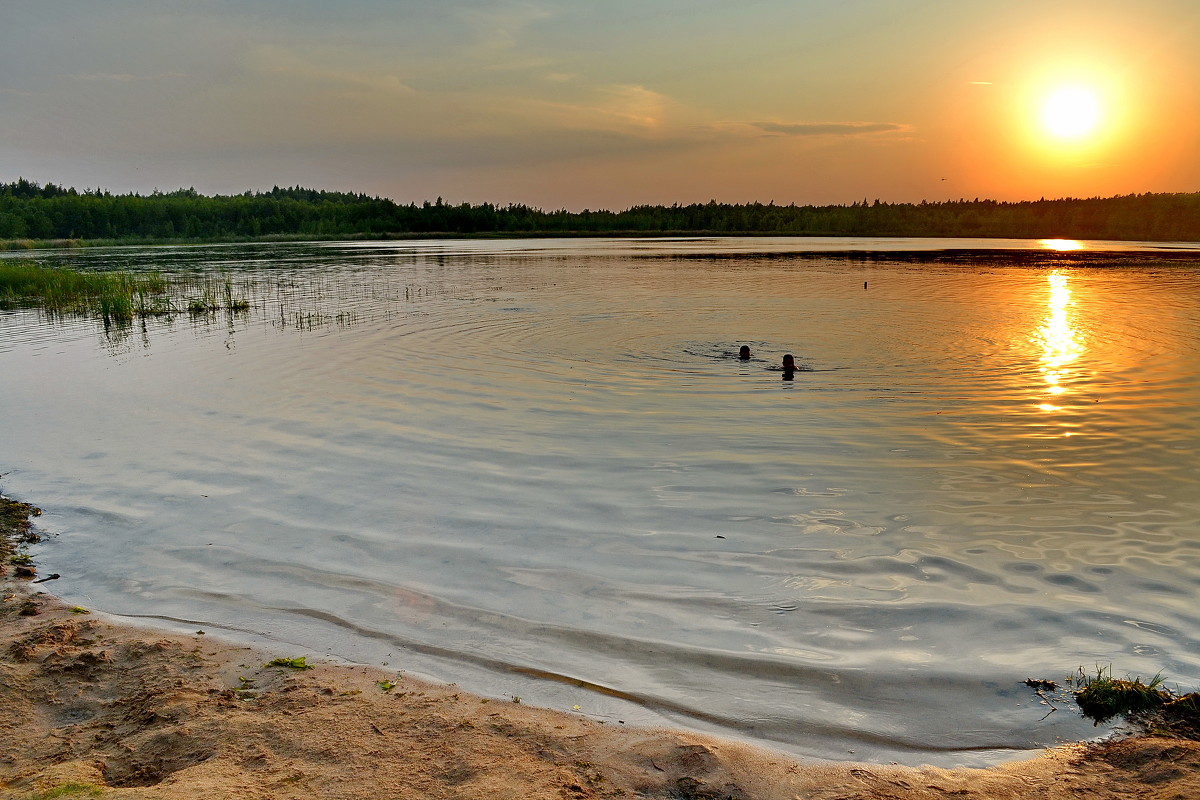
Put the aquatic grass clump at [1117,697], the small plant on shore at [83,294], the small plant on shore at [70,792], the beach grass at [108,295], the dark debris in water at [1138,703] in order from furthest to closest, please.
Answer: the beach grass at [108,295] < the small plant on shore at [83,294] < the aquatic grass clump at [1117,697] < the dark debris in water at [1138,703] < the small plant on shore at [70,792]

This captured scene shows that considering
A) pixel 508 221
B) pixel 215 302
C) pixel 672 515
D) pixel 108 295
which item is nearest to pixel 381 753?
pixel 672 515

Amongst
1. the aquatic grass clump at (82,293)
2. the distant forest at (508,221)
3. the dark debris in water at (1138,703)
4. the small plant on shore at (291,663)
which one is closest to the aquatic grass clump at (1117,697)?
the dark debris in water at (1138,703)

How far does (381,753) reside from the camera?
14.4 ft

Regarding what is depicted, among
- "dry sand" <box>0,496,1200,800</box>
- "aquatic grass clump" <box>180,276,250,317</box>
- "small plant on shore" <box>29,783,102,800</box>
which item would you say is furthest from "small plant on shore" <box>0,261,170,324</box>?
"small plant on shore" <box>29,783,102,800</box>

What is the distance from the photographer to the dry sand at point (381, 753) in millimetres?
4059

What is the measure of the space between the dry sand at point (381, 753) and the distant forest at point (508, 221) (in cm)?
16366

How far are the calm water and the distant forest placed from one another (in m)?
152

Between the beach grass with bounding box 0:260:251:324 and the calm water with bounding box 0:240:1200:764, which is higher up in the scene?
the beach grass with bounding box 0:260:251:324

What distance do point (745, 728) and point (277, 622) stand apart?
12.9 ft

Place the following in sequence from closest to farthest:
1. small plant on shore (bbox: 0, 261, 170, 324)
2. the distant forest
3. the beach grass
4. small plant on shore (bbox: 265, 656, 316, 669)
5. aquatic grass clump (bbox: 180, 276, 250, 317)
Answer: small plant on shore (bbox: 265, 656, 316, 669) → small plant on shore (bbox: 0, 261, 170, 324) → the beach grass → aquatic grass clump (bbox: 180, 276, 250, 317) → the distant forest

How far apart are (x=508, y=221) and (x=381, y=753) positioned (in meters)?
198

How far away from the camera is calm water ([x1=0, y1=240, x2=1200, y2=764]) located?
5.57m

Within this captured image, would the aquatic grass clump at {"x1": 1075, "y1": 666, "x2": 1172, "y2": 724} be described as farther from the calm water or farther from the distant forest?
the distant forest

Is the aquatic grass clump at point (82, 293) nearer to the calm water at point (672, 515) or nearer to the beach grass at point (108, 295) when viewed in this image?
the beach grass at point (108, 295)
